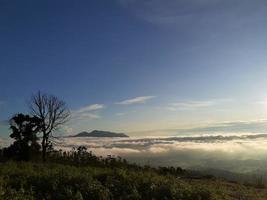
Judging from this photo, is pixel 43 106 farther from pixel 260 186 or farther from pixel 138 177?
pixel 138 177

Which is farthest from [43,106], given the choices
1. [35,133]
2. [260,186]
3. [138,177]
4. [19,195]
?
[19,195]

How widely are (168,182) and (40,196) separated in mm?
4233

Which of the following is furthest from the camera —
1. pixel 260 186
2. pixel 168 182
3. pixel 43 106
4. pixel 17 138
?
pixel 43 106

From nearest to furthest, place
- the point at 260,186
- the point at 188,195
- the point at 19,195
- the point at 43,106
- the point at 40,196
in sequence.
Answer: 1. the point at 19,195
2. the point at 40,196
3. the point at 188,195
4. the point at 260,186
5. the point at 43,106

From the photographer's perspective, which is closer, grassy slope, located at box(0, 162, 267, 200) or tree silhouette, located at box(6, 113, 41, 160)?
grassy slope, located at box(0, 162, 267, 200)

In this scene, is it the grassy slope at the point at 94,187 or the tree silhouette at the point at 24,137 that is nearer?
A: the grassy slope at the point at 94,187

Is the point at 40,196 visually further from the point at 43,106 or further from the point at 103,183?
the point at 43,106

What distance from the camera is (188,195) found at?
13.4 meters

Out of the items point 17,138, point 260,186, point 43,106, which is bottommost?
point 260,186

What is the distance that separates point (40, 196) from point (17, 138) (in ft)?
83.4

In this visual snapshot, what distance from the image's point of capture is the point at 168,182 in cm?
1456

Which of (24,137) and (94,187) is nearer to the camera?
(94,187)

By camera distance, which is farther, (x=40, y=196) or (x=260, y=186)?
(x=260, y=186)

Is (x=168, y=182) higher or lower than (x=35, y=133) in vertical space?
lower
